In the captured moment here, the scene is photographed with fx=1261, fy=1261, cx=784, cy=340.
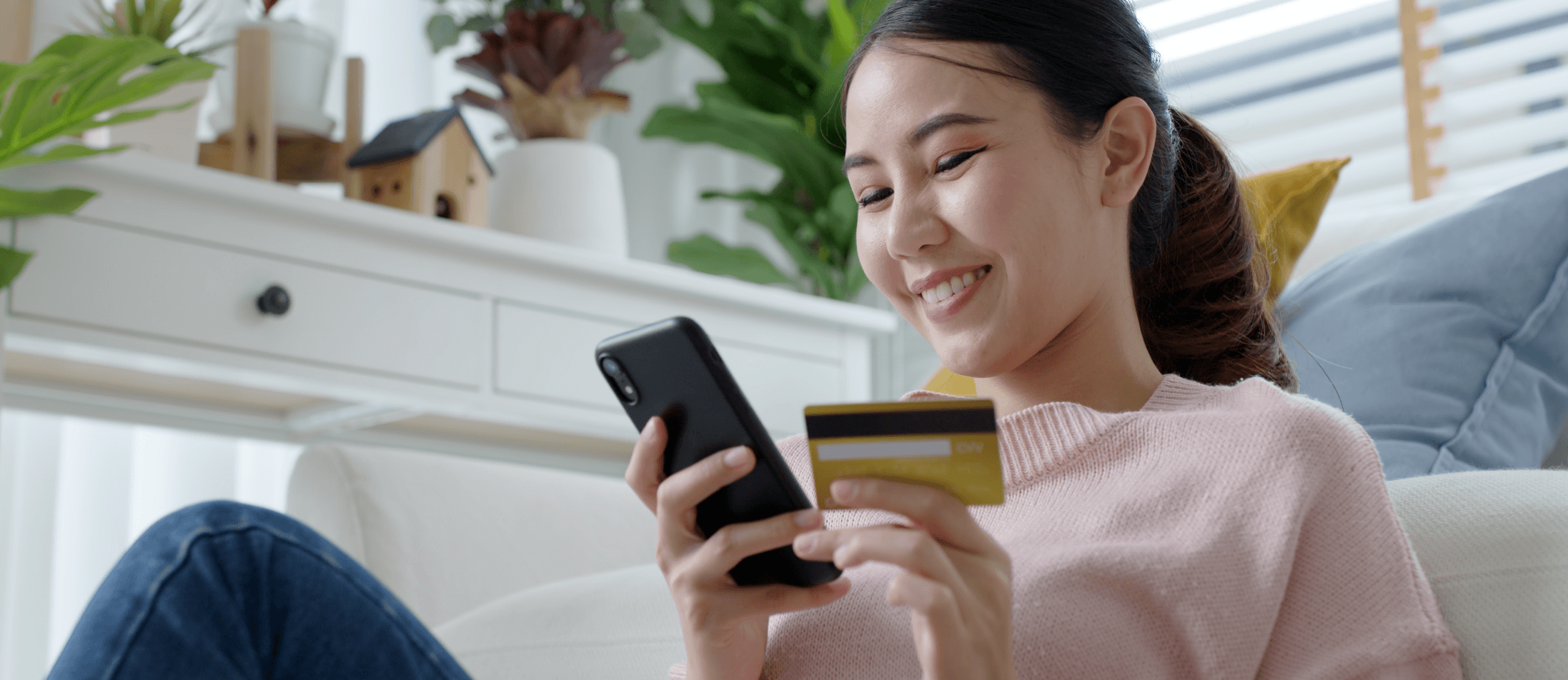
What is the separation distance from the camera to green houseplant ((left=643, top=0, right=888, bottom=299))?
217 cm

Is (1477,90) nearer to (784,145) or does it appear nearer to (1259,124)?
(1259,124)

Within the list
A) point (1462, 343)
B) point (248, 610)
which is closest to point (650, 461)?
point (248, 610)

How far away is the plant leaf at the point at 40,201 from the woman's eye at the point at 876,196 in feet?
2.71

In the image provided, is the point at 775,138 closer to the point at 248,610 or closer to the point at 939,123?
the point at 939,123

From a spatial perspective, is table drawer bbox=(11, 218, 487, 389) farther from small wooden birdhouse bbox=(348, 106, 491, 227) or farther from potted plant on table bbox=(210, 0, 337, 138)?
potted plant on table bbox=(210, 0, 337, 138)

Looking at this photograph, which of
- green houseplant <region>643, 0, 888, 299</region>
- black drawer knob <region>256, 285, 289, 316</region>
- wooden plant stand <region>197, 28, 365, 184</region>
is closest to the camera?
black drawer knob <region>256, 285, 289, 316</region>

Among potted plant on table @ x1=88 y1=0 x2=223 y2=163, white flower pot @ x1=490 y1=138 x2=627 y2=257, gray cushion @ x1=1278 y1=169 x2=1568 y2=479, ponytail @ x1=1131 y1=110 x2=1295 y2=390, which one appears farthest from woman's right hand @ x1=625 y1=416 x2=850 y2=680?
white flower pot @ x1=490 y1=138 x2=627 y2=257

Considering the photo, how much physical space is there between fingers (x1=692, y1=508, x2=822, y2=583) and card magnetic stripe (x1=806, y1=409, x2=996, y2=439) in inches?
2.6

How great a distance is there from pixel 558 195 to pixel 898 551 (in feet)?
4.72

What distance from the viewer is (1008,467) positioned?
0.82 metres

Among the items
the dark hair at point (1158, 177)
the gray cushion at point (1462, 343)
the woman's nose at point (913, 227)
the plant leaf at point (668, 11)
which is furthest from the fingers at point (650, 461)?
the plant leaf at point (668, 11)

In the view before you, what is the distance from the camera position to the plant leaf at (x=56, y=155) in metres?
1.25

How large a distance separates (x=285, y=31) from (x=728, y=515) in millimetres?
1435

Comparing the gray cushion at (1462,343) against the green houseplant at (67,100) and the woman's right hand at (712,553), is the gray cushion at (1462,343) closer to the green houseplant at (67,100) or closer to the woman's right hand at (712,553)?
the woman's right hand at (712,553)
